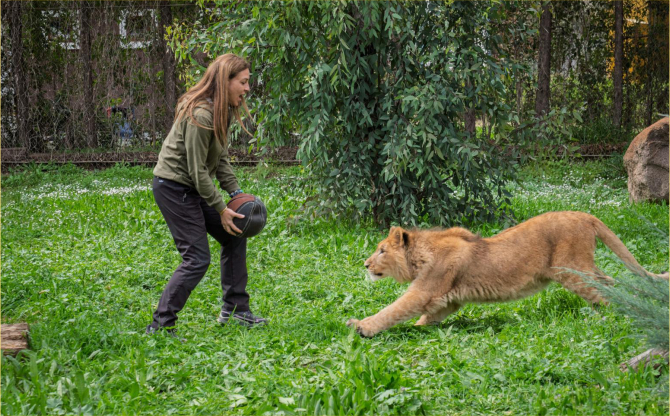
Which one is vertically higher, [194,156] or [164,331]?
[194,156]

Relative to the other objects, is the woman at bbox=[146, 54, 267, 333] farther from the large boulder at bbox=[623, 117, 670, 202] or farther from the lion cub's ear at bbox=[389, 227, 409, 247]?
the large boulder at bbox=[623, 117, 670, 202]

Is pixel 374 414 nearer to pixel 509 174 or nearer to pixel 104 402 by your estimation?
pixel 104 402

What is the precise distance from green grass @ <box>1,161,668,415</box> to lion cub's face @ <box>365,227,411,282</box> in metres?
0.43

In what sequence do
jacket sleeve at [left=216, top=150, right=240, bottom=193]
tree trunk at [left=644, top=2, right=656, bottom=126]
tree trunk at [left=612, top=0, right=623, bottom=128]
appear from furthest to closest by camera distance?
tree trunk at [left=644, top=2, right=656, bottom=126] < tree trunk at [left=612, top=0, right=623, bottom=128] < jacket sleeve at [left=216, top=150, right=240, bottom=193]

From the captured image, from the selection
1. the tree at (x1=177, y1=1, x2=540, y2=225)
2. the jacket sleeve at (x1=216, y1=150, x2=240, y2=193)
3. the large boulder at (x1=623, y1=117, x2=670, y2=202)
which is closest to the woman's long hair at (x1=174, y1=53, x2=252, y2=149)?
the jacket sleeve at (x1=216, y1=150, x2=240, y2=193)

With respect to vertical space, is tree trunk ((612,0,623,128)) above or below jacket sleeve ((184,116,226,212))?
above

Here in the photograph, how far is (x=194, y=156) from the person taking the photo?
4.83 m

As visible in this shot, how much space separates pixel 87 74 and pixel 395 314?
13.4m

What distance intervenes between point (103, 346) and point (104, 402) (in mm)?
976

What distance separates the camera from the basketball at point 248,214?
201 inches

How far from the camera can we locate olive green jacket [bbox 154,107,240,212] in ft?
15.9

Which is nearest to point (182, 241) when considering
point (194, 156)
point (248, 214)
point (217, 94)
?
point (248, 214)

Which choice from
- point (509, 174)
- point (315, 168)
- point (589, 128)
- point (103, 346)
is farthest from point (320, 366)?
point (589, 128)

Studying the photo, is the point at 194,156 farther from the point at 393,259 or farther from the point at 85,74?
the point at 85,74
